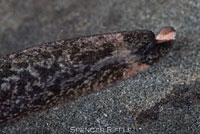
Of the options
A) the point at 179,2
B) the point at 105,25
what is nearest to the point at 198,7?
the point at 179,2

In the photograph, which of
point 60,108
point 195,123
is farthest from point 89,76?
point 195,123

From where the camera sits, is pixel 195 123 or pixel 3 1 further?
Answer: pixel 3 1

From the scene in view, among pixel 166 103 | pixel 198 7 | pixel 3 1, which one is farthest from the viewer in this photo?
pixel 3 1

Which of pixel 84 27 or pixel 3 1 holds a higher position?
pixel 3 1

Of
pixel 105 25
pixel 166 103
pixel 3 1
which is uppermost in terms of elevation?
pixel 3 1

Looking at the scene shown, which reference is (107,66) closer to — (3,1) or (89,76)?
(89,76)

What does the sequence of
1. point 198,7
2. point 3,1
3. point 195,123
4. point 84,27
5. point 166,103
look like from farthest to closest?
1. point 3,1
2. point 84,27
3. point 198,7
4. point 166,103
5. point 195,123
